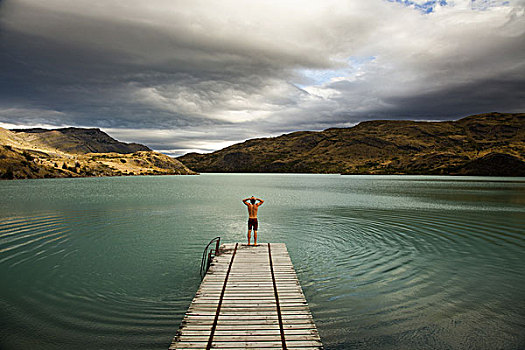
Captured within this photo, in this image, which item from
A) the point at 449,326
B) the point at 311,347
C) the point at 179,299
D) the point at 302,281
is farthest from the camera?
the point at 302,281

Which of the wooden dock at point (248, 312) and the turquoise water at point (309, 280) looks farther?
the turquoise water at point (309, 280)

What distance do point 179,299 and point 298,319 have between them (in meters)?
6.49

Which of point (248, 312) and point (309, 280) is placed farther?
point (309, 280)

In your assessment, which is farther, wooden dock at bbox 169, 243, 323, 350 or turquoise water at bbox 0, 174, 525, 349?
turquoise water at bbox 0, 174, 525, 349

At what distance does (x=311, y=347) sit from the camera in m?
8.15

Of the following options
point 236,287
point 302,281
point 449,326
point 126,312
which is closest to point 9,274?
point 126,312

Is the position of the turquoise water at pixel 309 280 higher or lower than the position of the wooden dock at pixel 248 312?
lower

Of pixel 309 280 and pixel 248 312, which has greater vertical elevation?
pixel 248 312

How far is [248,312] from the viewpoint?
10.3m

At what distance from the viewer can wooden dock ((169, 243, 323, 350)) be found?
838 centimetres

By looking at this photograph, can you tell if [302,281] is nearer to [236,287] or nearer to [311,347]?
[236,287]

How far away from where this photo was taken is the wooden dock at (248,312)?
8383 mm

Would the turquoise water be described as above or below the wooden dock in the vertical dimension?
below

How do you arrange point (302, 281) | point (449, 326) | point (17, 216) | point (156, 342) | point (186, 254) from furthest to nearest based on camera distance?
point (17, 216) → point (186, 254) → point (302, 281) → point (449, 326) → point (156, 342)
